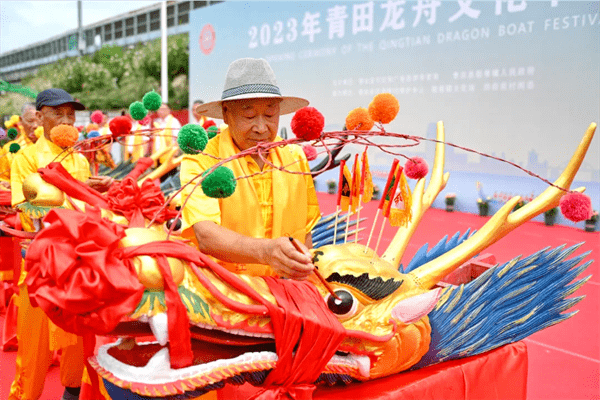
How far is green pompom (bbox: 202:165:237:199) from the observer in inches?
32.3

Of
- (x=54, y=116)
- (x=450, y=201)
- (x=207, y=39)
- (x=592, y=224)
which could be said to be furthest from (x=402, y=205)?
(x=207, y=39)

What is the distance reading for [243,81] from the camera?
112 centimetres

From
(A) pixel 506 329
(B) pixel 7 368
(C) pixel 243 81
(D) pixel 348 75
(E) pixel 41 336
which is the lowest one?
(B) pixel 7 368

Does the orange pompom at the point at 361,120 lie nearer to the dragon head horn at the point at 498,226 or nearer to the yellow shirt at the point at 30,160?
the dragon head horn at the point at 498,226

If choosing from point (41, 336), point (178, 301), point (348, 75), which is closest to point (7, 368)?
point (41, 336)

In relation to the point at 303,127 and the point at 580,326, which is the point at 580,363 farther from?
the point at 303,127

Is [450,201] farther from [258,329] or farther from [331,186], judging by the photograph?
[258,329]

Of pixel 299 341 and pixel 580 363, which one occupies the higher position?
pixel 299 341

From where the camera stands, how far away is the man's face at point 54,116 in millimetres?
1935

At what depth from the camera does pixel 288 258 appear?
2.76 feet

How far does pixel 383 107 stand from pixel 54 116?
1392 millimetres

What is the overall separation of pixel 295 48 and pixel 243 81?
618cm

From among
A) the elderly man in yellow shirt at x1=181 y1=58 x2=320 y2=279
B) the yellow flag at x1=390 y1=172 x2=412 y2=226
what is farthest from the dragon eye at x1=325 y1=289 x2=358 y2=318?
the yellow flag at x1=390 y1=172 x2=412 y2=226

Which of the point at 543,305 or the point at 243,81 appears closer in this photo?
the point at 243,81
